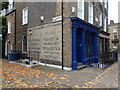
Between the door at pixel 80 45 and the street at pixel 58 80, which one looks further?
the door at pixel 80 45

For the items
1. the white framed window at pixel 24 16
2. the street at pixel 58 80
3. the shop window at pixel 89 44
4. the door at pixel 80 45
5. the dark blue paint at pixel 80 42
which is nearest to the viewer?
the street at pixel 58 80

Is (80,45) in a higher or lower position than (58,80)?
higher

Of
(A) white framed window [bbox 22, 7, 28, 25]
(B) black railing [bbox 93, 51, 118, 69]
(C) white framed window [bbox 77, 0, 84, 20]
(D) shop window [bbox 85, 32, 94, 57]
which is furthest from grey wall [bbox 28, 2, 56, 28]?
(B) black railing [bbox 93, 51, 118, 69]

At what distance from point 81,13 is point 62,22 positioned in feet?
7.96

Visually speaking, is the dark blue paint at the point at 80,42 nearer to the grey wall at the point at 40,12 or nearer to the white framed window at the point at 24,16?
the grey wall at the point at 40,12

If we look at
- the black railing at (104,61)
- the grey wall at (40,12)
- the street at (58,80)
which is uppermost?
the grey wall at (40,12)

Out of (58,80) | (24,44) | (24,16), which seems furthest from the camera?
(24,16)

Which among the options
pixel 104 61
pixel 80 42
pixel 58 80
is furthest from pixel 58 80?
pixel 104 61

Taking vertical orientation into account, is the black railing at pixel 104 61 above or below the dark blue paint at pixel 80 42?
below

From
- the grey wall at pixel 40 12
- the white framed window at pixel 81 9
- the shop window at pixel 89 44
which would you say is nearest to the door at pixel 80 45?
the shop window at pixel 89 44

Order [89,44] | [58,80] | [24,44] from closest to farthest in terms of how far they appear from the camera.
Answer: [58,80] < [89,44] < [24,44]

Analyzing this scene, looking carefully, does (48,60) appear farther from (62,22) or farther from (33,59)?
(62,22)

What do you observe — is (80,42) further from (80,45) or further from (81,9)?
(81,9)

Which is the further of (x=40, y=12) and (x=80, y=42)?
(x=40, y=12)
